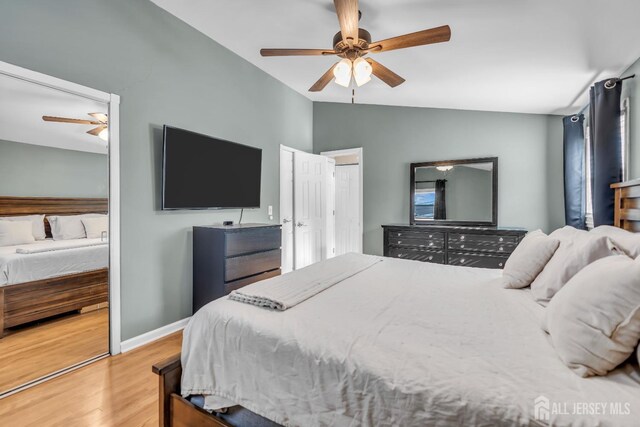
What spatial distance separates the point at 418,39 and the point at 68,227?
2816 millimetres

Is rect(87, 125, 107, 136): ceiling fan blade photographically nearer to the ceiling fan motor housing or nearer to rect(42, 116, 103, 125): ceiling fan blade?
rect(42, 116, 103, 125): ceiling fan blade

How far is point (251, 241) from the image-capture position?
3.05 m

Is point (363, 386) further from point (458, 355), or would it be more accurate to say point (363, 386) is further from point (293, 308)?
point (293, 308)

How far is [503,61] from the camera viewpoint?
8.45 feet

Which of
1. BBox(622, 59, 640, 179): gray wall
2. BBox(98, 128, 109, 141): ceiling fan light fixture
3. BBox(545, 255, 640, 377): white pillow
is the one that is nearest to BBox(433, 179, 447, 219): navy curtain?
BBox(622, 59, 640, 179): gray wall

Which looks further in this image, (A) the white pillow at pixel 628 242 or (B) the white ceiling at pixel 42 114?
(B) the white ceiling at pixel 42 114

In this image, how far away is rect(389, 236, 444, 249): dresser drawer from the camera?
157 inches

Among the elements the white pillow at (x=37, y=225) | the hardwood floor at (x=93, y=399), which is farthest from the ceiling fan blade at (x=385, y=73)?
the hardwood floor at (x=93, y=399)

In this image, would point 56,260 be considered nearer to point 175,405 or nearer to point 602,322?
point 175,405

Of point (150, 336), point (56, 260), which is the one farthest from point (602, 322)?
point (56, 260)

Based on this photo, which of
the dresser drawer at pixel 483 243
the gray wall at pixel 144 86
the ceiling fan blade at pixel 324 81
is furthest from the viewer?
the dresser drawer at pixel 483 243

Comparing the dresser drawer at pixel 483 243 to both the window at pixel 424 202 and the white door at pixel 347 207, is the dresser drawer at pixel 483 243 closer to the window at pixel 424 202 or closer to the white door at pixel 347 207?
the window at pixel 424 202

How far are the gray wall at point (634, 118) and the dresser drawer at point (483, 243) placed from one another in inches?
56.3

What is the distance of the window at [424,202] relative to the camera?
4359 millimetres
